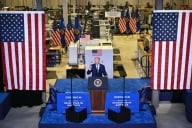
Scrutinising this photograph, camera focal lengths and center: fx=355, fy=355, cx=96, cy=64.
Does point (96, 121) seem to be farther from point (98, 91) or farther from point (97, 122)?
point (98, 91)

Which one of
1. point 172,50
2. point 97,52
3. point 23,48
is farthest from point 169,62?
point 97,52

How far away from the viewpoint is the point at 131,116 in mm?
9578

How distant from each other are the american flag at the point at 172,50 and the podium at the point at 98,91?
1.51 m

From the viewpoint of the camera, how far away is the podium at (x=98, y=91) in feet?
30.8

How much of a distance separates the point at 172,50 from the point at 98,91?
230cm

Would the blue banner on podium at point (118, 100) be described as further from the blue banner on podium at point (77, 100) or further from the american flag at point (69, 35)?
the american flag at point (69, 35)

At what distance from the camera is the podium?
9.38m

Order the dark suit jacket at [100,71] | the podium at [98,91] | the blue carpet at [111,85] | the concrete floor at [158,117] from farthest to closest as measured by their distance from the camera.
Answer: the dark suit jacket at [100,71] < the blue carpet at [111,85] < the concrete floor at [158,117] < the podium at [98,91]

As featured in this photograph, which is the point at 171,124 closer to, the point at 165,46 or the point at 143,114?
Result: the point at 143,114

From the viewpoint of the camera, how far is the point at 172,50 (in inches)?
380

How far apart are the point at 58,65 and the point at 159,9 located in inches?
343

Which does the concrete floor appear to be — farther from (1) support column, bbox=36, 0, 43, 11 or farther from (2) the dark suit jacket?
(1) support column, bbox=36, 0, 43, 11

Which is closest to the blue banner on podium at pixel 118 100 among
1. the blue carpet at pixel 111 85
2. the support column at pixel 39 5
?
the blue carpet at pixel 111 85

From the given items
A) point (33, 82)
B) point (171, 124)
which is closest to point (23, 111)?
point (33, 82)
